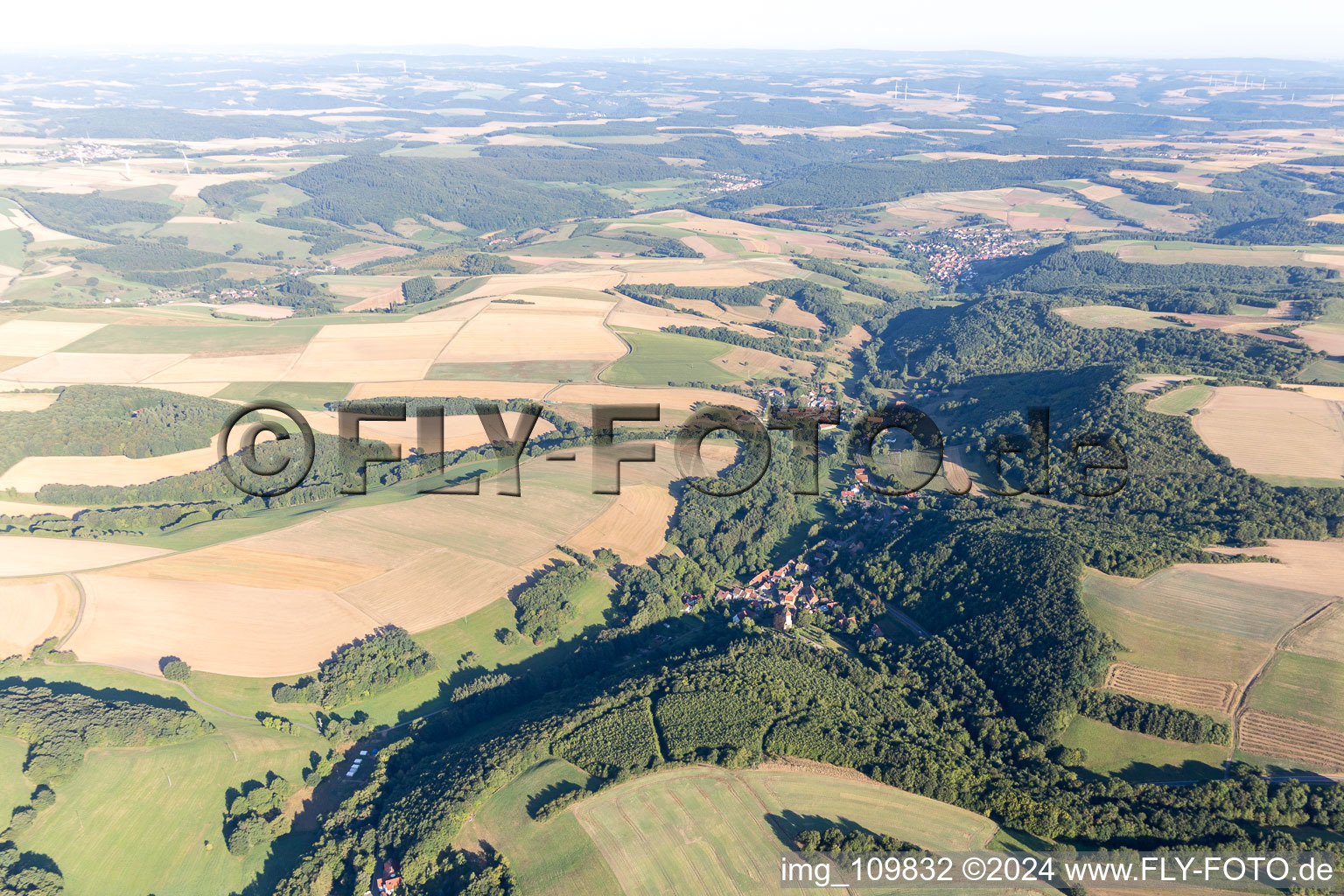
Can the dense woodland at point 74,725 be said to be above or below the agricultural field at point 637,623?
below

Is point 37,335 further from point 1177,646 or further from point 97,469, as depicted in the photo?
point 1177,646

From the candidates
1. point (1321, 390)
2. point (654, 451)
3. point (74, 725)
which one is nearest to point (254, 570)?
point (74, 725)

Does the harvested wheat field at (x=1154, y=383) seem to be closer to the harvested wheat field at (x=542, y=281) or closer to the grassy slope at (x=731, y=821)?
the grassy slope at (x=731, y=821)

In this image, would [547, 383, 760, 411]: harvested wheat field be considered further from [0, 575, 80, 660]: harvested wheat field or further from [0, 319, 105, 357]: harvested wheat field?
[0, 319, 105, 357]: harvested wheat field

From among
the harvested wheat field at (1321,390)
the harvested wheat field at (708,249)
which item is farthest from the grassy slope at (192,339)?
the harvested wheat field at (1321,390)

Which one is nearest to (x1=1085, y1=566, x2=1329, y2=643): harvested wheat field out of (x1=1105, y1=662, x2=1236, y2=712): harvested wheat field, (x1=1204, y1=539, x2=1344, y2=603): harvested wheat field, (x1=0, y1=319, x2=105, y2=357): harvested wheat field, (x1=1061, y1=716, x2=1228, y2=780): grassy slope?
(x1=1204, y1=539, x2=1344, y2=603): harvested wheat field
